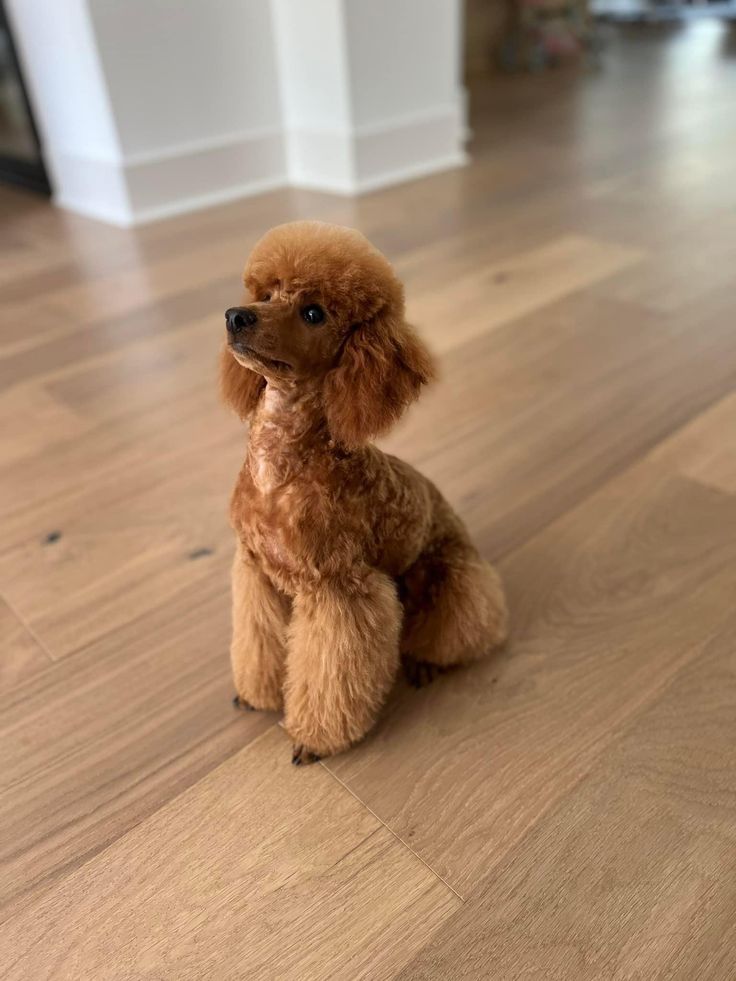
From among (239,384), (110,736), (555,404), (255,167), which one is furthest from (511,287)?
(110,736)

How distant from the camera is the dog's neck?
0.73m

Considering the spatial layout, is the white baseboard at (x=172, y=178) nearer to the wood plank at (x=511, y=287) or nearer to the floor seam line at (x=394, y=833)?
Answer: the wood plank at (x=511, y=287)

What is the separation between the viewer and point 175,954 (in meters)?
0.70

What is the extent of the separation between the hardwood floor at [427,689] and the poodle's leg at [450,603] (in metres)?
0.06

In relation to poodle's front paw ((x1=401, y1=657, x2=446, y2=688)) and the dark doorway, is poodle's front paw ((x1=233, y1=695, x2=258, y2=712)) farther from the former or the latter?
the dark doorway

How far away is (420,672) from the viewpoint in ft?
3.11

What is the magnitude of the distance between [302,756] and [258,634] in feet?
0.46

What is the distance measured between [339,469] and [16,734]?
20.1 inches

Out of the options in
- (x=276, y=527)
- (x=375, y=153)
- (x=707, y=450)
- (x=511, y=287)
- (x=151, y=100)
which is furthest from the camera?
(x=375, y=153)

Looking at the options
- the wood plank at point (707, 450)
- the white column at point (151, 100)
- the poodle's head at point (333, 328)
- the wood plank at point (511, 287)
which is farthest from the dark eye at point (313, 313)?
the white column at point (151, 100)

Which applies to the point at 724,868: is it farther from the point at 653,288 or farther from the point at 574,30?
the point at 574,30

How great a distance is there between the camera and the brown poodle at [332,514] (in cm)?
68

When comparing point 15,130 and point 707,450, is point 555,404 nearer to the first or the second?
point 707,450

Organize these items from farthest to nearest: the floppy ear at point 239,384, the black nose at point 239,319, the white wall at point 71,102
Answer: the white wall at point 71,102 → the floppy ear at point 239,384 → the black nose at point 239,319
